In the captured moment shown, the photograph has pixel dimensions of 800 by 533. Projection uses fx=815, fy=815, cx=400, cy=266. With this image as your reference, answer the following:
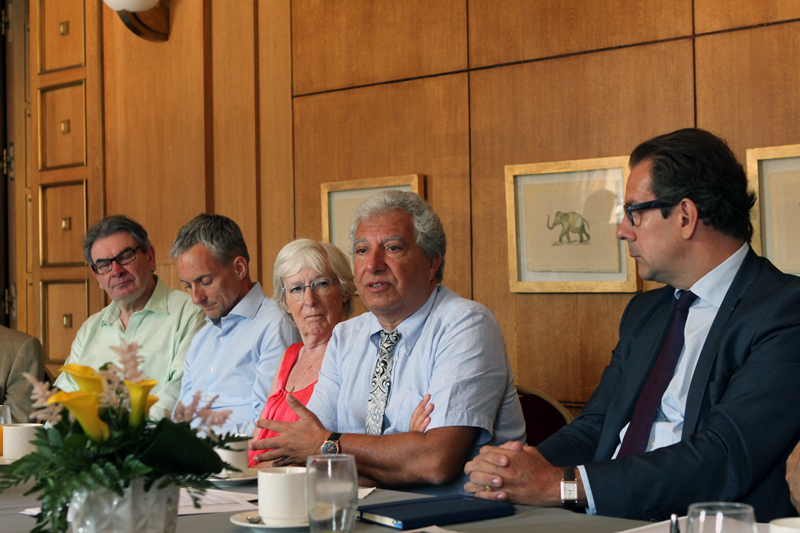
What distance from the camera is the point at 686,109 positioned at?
3207 mm

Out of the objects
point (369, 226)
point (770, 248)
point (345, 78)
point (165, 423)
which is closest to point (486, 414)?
point (369, 226)

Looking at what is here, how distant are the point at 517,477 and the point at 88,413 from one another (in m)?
1.02

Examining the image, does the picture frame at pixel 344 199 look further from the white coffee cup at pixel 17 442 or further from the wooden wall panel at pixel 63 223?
the white coffee cup at pixel 17 442

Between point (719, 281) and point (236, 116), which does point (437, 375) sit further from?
point (236, 116)

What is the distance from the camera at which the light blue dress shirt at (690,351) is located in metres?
2.08

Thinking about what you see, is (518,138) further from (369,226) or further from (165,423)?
(165,423)

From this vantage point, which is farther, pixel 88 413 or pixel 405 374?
pixel 405 374

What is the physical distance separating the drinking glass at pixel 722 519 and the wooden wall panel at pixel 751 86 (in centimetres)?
239

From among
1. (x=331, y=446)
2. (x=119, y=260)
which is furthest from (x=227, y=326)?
(x=331, y=446)

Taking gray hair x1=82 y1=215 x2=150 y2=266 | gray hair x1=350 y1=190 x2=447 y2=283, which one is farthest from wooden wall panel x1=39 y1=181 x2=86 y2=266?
gray hair x1=350 y1=190 x2=447 y2=283

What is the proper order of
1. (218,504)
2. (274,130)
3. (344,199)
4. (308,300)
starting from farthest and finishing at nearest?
(274,130)
(344,199)
(308,300)
(218,504)

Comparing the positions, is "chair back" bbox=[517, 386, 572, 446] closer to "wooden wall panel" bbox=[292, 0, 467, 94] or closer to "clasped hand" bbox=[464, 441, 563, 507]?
"clasped hand" bbox=[464, 441, 563, 507]

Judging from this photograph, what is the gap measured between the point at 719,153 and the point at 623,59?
4.31 ft

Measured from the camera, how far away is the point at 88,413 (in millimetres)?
1181
